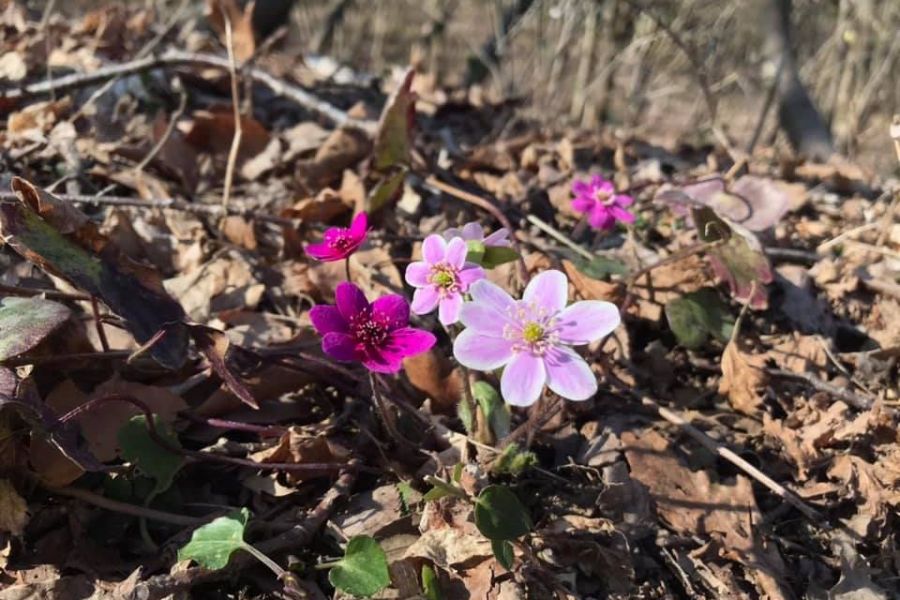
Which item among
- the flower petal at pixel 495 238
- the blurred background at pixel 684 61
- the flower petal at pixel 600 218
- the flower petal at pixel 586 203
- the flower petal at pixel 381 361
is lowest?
the blurred background at pixel 684 61

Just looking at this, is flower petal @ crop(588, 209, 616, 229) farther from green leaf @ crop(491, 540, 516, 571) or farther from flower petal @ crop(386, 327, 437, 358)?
green leaf @ crop(491, 540, 516, 571)

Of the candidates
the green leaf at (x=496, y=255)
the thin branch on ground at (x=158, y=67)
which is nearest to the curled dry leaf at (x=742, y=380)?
the green leaf at (x=496, y=255)

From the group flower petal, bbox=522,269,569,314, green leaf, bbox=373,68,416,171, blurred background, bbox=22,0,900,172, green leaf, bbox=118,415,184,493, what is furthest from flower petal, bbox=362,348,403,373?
blurred background, bbox=22,0,900,172

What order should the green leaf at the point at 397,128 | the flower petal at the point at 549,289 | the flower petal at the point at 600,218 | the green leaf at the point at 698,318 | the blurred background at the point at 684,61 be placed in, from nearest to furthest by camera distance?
1. the flower petal at the point at 549,289
2. the green leaf at the point at 698,318
3. the flower petal at the point at 600,218
4. the green leaf at the point at 397,128
5. the blurred background at the point at 684,61

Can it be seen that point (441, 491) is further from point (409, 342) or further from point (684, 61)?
point (684, 61)

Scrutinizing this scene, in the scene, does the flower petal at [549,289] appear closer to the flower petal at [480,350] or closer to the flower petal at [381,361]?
the flower petal at [480,350]

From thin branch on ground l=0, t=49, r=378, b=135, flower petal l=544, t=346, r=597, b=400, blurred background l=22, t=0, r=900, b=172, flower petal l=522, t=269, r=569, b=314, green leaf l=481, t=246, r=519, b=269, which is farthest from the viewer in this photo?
blurred background l=22, t=0, r=900, b=172

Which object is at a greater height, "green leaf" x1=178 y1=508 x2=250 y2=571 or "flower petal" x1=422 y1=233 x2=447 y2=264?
"flower petal" x1=422 y1=233 x2=447 y2=264

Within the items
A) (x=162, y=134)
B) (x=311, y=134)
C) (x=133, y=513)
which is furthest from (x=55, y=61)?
(x=133, y=513)
